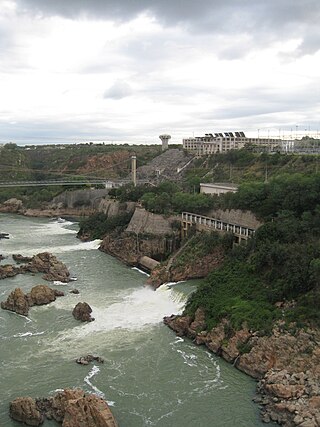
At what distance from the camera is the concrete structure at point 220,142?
74.3 meters

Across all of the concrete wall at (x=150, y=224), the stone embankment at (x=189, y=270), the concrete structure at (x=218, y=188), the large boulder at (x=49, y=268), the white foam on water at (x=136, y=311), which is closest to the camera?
the white foam on water at (x=136, y=311)

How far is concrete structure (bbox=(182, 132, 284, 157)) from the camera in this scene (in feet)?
244

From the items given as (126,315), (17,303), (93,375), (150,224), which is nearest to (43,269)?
(17,303)

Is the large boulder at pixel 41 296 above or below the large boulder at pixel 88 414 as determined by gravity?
above

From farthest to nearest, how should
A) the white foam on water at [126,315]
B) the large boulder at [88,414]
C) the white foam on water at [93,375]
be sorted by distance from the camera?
the white foam on water at [126,315] → the white foam on water at [93,375] → the large boulder at [88,414]

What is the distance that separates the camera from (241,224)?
30688 mm

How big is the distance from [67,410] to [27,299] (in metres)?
10.7

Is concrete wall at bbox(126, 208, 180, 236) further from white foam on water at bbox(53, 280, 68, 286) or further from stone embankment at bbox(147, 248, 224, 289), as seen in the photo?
white foam on water at bbox(53, 280, 68, 286)

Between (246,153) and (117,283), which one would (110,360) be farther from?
(246,153)

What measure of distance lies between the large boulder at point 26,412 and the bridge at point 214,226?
15137mm

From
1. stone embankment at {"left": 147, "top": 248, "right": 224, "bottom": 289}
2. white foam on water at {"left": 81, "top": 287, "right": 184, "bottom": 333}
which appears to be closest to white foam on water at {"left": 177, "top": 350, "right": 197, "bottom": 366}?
white foam on water at {"left": 81, "top": 287, "right": 184, "bottom": 333}

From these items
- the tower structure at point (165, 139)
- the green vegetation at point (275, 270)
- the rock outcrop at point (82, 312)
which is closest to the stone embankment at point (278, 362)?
the green vegetation at point (275, 270)

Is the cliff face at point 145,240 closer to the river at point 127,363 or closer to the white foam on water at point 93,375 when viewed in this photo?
the river at point 127,363

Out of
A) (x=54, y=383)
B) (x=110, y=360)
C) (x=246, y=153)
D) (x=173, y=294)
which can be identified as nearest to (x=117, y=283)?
(x=173, y=294)
